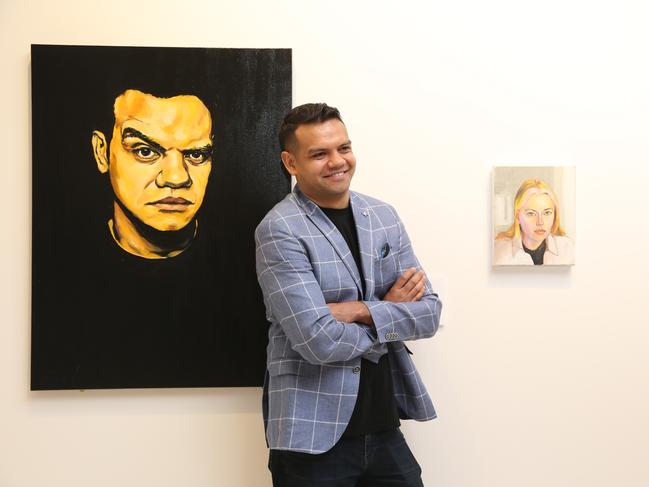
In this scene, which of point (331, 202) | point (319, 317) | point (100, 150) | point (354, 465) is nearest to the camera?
point (319, 317)

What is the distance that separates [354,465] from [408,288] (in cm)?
54

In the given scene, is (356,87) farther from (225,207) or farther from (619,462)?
(619,462)

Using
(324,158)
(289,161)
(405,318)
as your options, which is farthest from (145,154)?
(405,318)

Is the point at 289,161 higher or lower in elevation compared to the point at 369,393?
higher

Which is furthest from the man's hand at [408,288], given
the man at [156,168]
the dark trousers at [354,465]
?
the man at [156,168]

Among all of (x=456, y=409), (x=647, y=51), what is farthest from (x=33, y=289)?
(x=647, y=51)

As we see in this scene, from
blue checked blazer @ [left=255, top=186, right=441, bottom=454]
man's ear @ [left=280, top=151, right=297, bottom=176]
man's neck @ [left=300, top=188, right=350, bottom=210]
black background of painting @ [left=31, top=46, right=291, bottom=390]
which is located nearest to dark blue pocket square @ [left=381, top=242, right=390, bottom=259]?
blue checked blazer @ [left=255, top=186, right=441, bottom=454]

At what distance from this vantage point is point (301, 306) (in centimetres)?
183

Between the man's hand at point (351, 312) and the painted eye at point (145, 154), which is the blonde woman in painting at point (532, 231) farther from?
the painted eye at point (145, 154)

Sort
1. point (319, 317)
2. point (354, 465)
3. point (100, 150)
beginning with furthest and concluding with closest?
point (100, 150), point (354, 465), point (319, 317)

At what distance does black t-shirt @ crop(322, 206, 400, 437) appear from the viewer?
6.32ft

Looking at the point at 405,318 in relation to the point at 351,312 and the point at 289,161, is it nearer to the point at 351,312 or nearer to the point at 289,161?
the point at 351,312

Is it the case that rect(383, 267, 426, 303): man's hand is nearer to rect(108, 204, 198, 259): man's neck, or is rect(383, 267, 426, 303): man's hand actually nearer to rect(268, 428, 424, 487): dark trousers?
rect(268, 428, 424, 487): dark trousers

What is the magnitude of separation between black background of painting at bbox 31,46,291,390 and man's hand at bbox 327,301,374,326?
0.55m
